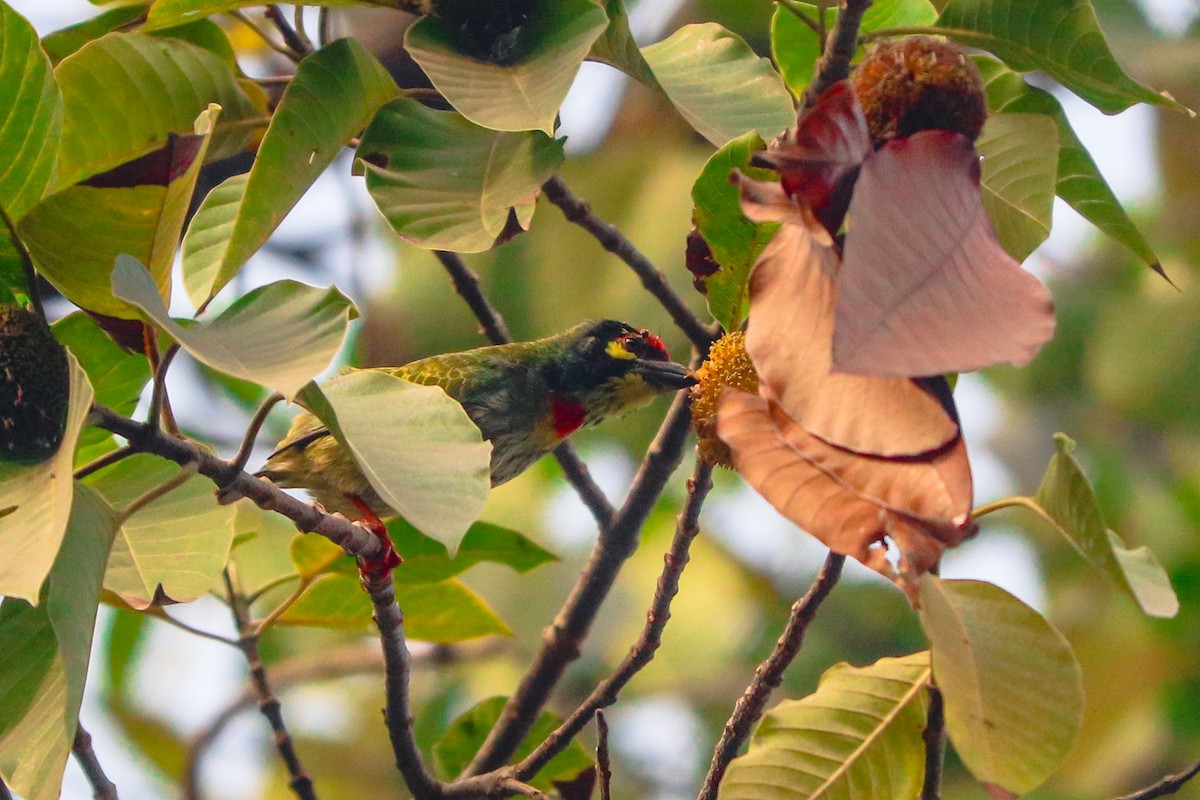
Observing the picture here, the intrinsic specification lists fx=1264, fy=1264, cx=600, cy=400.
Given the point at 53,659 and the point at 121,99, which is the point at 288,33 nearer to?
the point at 121,99

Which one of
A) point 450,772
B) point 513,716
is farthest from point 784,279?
point 450,772

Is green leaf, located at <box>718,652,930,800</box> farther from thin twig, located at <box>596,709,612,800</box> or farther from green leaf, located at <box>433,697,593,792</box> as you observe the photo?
green leaf, located at <box>433,697,593,792</box>

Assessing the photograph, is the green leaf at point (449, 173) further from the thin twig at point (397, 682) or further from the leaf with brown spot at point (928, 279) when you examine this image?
the thin twig at point (397, 682)

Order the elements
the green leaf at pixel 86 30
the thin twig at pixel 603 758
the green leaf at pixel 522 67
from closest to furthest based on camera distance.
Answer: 1. the green leaf at pixel 522 67
2. the thin twig at pixel 603 758
3. the green leaf at pixel 86 30

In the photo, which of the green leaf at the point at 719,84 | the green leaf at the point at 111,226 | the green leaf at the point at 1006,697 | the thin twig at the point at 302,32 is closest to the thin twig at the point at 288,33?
the thin twig at the point at 302,32

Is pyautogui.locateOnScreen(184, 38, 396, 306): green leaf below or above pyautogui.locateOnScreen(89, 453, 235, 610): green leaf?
above

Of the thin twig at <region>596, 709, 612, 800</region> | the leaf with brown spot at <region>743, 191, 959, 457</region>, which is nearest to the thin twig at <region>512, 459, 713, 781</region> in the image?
the thin twig at <region>596, 709, 612, 800</region>

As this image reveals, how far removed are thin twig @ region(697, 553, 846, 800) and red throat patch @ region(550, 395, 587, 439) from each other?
1.68 meters

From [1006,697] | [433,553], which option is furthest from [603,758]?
[433,553]

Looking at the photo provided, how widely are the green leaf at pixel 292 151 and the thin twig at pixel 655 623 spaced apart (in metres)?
0.72

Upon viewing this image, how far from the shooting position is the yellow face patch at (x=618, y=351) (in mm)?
3701

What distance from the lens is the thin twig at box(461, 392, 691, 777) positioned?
2789 millimetres

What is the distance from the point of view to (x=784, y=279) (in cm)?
117

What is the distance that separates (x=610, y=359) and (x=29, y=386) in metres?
2.35
